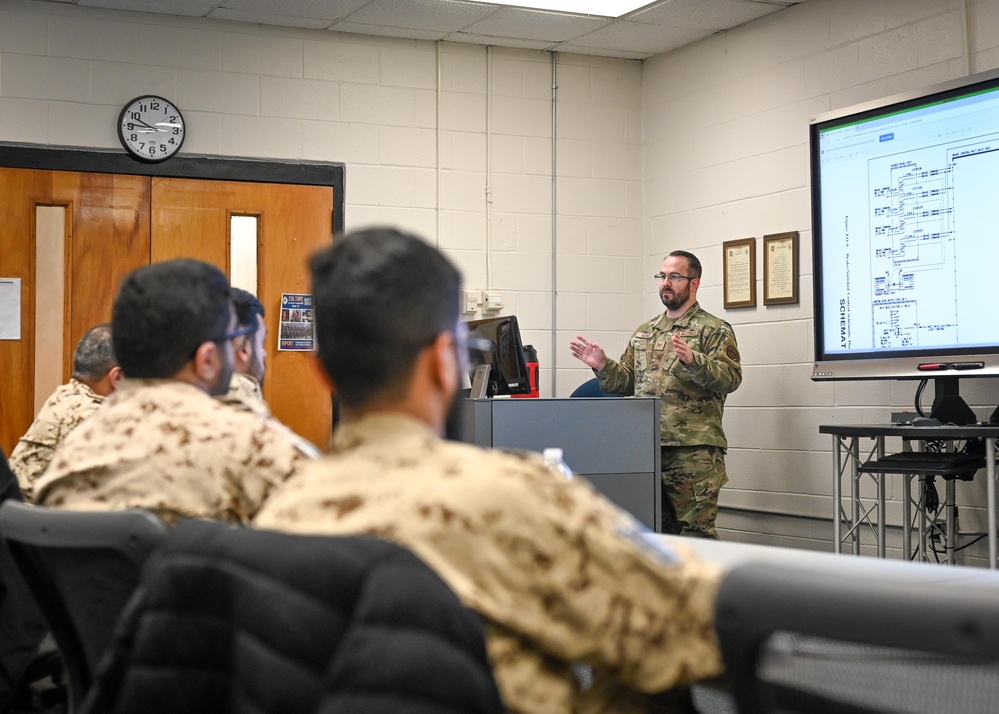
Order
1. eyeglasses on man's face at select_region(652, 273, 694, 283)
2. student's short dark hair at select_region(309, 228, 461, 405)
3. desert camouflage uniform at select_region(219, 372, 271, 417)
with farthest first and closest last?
eyeglasses on man's face at select_region(652, 273, 694, 283)
desert camouflage uniform at select_region(219, 372, 271, 417)
student's short dark hair at select_region(309, 228, 461, 405)

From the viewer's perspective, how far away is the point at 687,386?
16.6 ft

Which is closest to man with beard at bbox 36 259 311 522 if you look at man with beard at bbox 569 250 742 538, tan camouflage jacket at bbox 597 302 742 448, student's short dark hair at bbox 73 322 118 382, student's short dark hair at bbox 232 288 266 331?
student's short dark hair at bbox 232 288 266 331

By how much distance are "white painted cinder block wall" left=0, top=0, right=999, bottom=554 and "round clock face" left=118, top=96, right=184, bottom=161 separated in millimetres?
72

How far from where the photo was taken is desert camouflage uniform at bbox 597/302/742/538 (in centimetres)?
492

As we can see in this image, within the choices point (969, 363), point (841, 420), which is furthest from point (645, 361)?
point (969, 363)

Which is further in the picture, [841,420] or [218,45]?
[218,45]

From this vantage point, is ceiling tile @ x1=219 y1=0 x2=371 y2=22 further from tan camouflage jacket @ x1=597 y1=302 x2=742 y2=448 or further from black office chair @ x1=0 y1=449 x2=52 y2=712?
black office chair @ x1=0 y1=449 x2=52 y2=712

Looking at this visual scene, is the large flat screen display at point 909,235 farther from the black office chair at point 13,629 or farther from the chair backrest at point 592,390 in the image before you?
the black office chair at point 13,629

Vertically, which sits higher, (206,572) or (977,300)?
(977,300)

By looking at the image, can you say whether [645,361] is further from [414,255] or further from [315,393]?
[414,255]

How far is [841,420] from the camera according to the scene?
4.97 metres

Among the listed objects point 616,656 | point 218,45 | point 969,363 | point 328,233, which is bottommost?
point 616,656

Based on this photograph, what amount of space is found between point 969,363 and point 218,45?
3.81 meters

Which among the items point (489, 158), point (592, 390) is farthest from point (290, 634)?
point (489, 158)
